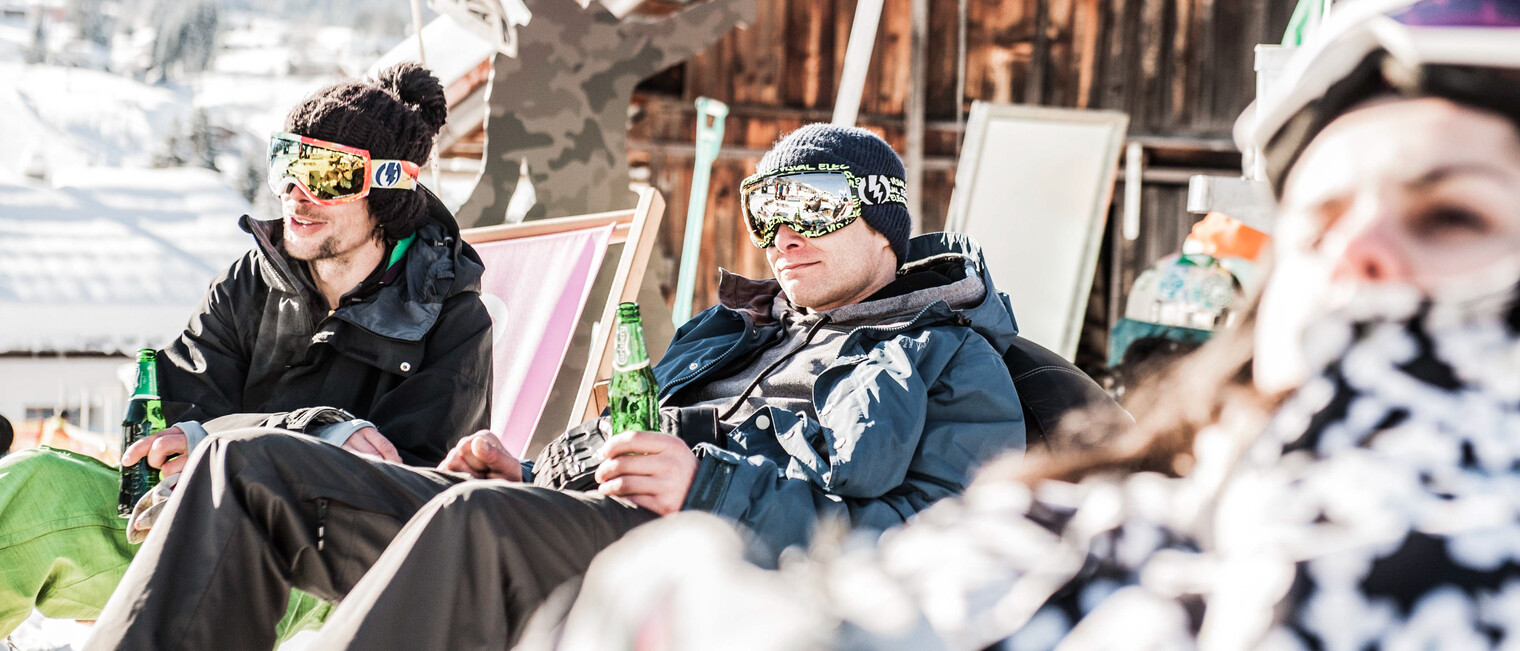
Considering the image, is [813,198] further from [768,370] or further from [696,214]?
[696,214]

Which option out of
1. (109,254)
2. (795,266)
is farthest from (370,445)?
(109,254)

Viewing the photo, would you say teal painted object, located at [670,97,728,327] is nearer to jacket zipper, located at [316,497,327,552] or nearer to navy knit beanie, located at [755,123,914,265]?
navy knit beanie, located at [755,123,914,265]

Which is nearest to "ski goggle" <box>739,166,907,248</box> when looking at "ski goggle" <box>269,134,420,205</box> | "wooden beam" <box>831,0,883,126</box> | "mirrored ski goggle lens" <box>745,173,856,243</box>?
"mirrored ski goggle lens" <box>745,173,856,243</box>

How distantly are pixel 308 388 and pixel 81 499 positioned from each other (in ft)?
1.81

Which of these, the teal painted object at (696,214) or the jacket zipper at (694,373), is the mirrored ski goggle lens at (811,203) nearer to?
the jacket zipper at (694,373)

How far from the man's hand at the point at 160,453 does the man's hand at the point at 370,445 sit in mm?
358

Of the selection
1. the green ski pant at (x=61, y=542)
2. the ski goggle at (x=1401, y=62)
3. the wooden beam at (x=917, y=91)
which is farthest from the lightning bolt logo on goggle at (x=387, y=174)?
the wooden beam at (x=917, y=91)

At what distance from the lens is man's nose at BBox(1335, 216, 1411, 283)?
72 cm

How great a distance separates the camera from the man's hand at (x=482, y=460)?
235 cm

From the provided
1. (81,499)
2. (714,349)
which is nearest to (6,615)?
(81,499)

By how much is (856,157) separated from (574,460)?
3.08ft

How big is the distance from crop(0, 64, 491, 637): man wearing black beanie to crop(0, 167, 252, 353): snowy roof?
481cm

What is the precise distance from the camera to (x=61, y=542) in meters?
2.49

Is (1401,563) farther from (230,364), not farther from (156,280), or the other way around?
(156,280)
